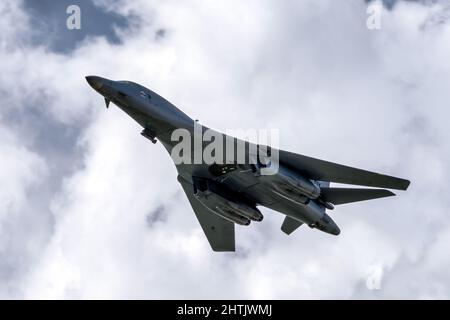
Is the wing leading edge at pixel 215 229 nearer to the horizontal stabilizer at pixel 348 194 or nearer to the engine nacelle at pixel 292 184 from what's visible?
the horizontal stabilizer at pixel 348 194

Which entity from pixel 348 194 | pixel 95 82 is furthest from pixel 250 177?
pixel 95 82

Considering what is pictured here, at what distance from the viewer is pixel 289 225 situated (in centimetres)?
3962

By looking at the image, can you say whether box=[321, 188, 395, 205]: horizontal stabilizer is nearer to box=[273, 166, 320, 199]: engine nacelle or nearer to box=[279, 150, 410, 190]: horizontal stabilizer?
box=[279, 150, 410, 190]: horizontal stabilizer

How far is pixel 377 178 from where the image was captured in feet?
107

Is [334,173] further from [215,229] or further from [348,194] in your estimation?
[215,229]

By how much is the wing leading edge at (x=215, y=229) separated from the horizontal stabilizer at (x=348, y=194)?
313 inches

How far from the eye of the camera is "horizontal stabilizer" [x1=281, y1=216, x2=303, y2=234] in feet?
129

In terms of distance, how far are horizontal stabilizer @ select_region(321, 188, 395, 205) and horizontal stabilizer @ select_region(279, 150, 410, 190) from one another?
6.89 feet

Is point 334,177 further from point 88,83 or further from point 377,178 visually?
point 88,83

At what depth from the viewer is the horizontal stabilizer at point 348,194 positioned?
3544 centimetres

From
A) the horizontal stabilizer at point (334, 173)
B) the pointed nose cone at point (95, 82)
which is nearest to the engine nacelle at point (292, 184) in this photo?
the horizontal stabilizer at point (334, 173)

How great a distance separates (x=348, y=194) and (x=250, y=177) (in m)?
6.18
